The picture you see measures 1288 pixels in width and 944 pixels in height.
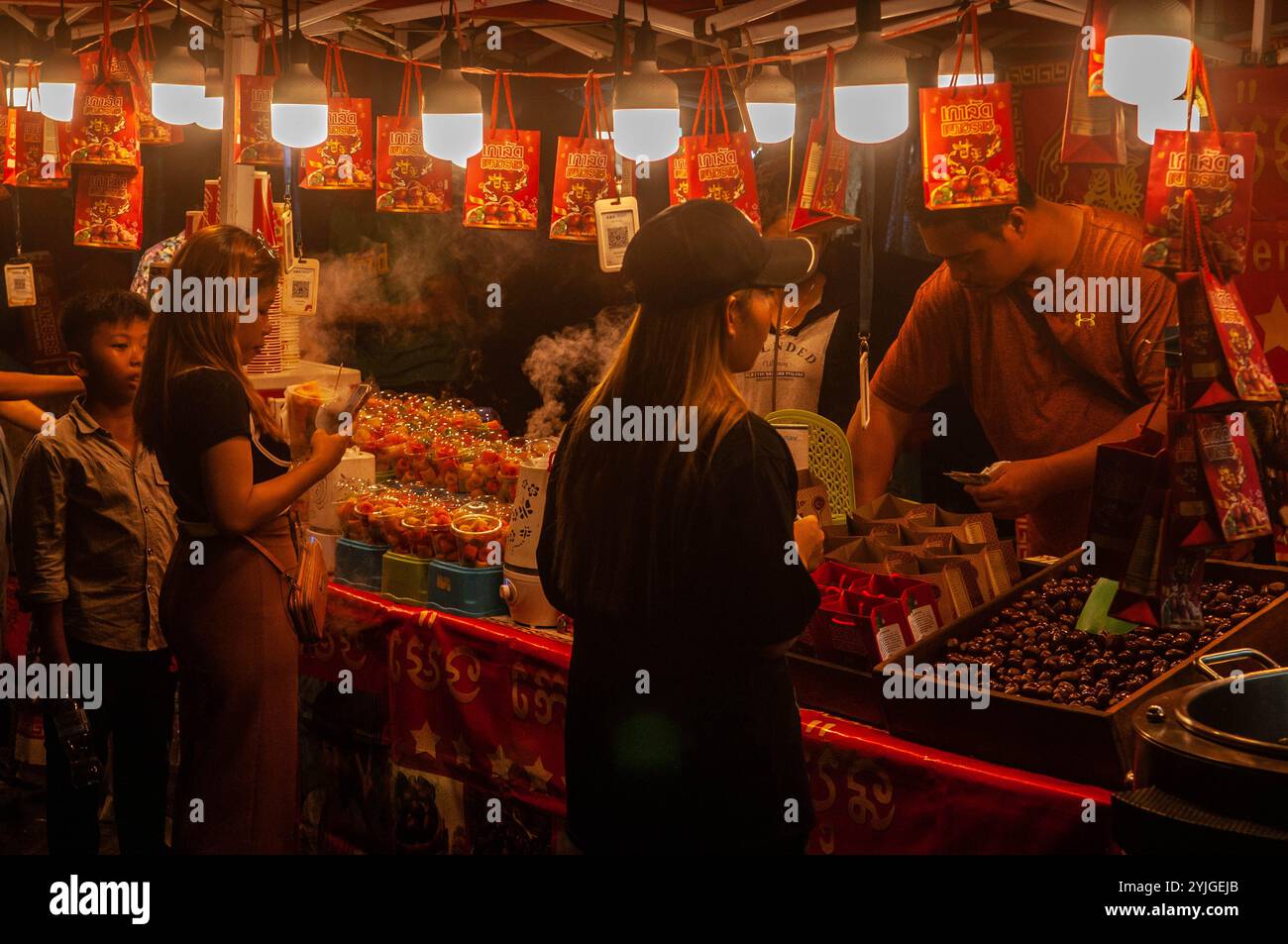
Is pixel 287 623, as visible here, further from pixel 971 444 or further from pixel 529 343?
pixel 529 343

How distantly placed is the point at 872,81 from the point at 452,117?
1.50 meters

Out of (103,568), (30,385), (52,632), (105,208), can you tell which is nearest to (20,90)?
(105,208)

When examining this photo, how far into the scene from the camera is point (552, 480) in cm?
218

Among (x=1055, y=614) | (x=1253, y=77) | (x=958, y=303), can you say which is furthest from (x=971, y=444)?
(x=1055, y=614)

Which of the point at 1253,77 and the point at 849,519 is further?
the point at 1253,77

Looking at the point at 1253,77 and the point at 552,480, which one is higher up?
the point at 1253,77

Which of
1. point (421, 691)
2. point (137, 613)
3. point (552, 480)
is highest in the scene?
point (552, 480)

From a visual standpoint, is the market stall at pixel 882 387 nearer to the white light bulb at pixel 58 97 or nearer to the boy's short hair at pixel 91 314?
the white light bulb at pixel 58 97

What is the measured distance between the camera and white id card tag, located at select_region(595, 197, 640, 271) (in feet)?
13.5

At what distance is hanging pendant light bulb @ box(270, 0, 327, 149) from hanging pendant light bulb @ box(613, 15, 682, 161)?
1.03 meters

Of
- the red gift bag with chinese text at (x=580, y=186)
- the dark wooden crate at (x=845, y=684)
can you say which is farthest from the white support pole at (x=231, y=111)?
the dark wooden crate at (x=845, y=684)

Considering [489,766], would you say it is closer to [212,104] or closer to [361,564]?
[361,564]

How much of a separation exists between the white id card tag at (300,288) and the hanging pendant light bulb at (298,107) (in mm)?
588
